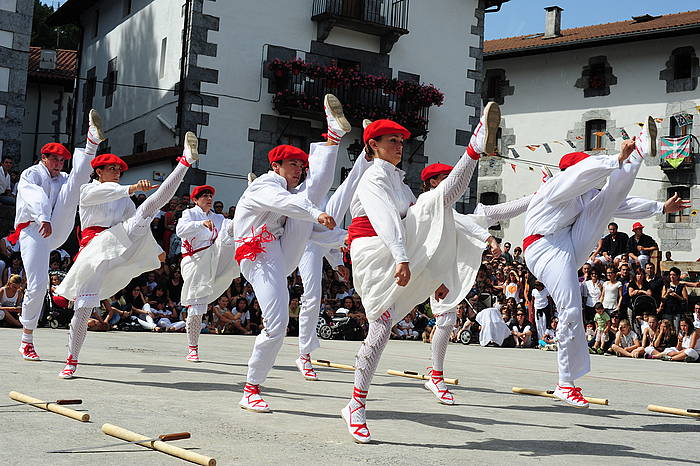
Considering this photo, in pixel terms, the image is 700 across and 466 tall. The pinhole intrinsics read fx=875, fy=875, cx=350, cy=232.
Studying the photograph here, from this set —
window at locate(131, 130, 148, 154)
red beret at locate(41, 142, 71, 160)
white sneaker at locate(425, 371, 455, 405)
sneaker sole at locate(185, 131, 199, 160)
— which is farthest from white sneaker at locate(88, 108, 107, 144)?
window at locate(131, 130, 148, 154)

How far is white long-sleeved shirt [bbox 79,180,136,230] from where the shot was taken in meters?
8.33

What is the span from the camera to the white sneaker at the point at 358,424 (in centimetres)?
544

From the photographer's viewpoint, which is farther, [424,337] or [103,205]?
[424,337]

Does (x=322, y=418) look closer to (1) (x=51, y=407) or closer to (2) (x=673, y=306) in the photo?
(1) (x=51, y=407)

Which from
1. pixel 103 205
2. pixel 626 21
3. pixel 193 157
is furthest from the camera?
pixel 626 21

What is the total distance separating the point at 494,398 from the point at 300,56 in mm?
19675

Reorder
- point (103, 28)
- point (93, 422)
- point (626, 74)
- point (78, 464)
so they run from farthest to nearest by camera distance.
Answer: point (626, 74) < point (103, 28) < point (93, 422) < point (78, 464)

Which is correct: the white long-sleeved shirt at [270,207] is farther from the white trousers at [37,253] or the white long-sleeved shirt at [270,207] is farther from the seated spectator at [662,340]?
the seated spectator at [662,340]

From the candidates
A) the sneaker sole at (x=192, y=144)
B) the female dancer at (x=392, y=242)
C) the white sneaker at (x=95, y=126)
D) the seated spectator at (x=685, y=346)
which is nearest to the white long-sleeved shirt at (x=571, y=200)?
the female dancer at (x=392, y=242)

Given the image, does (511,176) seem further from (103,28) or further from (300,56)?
(103,28)

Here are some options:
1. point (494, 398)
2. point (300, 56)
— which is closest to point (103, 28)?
point (300, 56)

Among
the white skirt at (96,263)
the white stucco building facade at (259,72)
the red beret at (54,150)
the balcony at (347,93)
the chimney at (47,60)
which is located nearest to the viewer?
the white skirt at (96,263)

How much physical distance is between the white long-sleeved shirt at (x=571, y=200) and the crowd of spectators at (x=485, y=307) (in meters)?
9.88

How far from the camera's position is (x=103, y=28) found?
1267 inches
